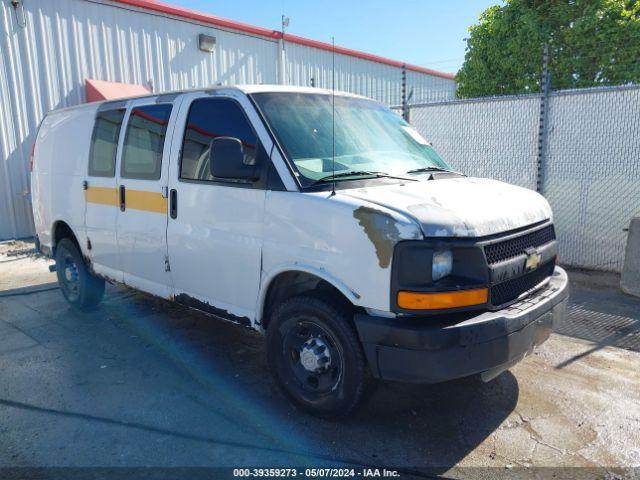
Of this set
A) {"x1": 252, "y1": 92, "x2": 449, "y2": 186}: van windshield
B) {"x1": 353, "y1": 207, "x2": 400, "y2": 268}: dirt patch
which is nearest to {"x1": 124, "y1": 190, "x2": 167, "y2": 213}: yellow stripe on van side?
{"x1": 252, "y1": 92, "x2": 449, "y2": 186}: van windshield

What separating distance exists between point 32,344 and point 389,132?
390 centimetres

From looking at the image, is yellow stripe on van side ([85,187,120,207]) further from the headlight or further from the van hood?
the headlight

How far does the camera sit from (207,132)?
416cm

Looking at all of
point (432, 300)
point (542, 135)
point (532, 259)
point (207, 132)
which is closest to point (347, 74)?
point (542, 135)

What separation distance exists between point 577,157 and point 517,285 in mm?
4754

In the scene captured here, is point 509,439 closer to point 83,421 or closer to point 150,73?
point 83,421

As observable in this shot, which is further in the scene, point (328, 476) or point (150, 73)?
point (150, 73)

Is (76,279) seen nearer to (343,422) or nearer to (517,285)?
(343,422)

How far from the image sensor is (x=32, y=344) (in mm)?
5129

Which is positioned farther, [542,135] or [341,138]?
[542,135]

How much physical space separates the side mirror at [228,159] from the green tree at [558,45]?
10.6 meters

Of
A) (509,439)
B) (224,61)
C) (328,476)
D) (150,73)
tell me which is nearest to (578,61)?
(224,61)

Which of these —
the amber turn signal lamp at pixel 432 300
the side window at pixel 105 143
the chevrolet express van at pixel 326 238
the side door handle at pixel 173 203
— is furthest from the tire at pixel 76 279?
the amber turn signal lamp at pixel 432 300

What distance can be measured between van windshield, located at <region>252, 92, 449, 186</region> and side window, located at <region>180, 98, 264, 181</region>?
0.20 m
